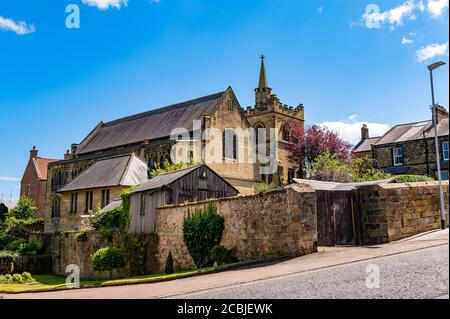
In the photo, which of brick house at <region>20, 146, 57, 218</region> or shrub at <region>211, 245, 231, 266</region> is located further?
brick house at <region>20, 146, 57, 218</region>

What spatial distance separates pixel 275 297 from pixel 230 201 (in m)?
10.1

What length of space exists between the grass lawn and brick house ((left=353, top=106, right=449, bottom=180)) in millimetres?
30042

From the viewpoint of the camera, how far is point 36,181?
66.8 meters

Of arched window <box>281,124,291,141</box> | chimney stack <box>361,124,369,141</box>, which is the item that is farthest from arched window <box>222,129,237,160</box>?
chimney stack <box>361,124,369,141</box>

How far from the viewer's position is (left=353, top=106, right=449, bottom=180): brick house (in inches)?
1560

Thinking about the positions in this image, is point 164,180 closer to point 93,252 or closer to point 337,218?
point 93,252

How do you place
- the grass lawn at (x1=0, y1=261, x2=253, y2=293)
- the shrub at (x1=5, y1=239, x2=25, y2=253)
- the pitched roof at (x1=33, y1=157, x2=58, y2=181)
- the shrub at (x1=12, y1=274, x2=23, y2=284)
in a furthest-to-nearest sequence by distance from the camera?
the pitched roof at (x1=33, y1=157, x2=58, y2=181) < the shrub at (x1=5, y1=239, x2=25, y2=253) < the shrub at (x1=12, y1=274, x2=23, y2=284) < the grass lawn at (x1=0, y1=261, x2=253, y2=293)

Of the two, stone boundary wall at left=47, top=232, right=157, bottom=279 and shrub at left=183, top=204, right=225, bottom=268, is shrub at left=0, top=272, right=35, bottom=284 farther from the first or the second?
shrub at left=183, top=204, right=225, bottom=268

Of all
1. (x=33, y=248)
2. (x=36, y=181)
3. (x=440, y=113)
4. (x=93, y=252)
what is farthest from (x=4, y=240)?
(x=440, y=113)

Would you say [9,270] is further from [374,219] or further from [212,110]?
[374,219]

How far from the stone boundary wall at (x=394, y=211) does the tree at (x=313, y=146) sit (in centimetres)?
3456

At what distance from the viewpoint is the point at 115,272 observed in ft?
83.2
